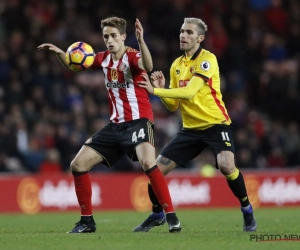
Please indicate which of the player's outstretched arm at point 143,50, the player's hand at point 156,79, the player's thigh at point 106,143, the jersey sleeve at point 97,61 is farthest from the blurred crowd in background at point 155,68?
the player's outstretched arm at point 143,50

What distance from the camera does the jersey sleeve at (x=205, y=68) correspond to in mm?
9242

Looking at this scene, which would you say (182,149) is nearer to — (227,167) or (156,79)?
(227,167)

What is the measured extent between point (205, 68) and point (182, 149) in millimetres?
993

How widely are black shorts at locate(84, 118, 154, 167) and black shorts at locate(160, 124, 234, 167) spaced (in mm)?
535

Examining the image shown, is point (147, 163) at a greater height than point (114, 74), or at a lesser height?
lesser

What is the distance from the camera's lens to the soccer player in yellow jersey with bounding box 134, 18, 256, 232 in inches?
365

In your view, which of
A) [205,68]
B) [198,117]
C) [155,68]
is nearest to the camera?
[205,68]

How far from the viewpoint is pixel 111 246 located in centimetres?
776

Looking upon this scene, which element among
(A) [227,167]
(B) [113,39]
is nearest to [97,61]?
(B) [113,39]

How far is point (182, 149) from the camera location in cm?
964

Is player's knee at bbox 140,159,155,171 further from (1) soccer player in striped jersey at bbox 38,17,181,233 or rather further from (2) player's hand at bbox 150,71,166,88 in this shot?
(2) player's hand at bbox 150,71,166,88

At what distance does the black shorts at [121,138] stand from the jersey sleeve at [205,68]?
75cm

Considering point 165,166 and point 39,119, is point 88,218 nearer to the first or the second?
point 165,166

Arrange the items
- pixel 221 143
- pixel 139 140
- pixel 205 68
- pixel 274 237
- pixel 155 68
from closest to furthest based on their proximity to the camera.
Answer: pixel 274 237, pixel 139 140, pixel 205 68, pixel 221 143, pixel 155 68
